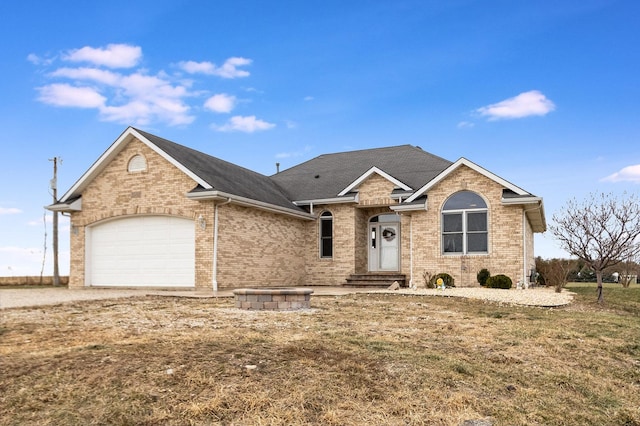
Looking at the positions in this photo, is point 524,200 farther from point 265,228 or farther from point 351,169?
point 351,169

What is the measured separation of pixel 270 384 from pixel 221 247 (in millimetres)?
13030

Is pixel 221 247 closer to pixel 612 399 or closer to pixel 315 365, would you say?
pixel 315 365

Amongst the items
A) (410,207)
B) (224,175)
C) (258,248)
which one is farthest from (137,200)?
(410,207)

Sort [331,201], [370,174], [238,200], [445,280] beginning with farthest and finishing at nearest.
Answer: [331,201], [370,174], [445,280], [238,200]

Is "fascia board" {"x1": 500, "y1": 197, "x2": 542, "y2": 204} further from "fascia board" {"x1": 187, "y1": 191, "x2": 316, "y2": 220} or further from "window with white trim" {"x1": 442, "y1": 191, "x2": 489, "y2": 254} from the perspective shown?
"fascia board" {"x1": 187, "y1": 191, "x2": 316, "y2": 220}

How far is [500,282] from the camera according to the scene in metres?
18.3

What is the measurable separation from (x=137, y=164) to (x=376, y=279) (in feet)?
32.9

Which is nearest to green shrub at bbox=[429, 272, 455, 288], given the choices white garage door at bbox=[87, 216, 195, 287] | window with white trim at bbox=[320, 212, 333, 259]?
window with white trim at bbox=[320, 212, 333, 259]

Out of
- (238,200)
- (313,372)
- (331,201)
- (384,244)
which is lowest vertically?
(313,372)

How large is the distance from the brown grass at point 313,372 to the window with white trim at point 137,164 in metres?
10.3

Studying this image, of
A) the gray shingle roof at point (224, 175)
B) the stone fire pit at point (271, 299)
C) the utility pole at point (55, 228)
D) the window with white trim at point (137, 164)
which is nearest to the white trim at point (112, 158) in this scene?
the gray shingle roof at point (224, 175)

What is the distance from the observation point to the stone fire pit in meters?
11.7

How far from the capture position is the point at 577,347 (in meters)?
8.22

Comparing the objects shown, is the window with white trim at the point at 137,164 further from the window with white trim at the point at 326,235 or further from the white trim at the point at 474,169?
the white trim at the point at 474,169
